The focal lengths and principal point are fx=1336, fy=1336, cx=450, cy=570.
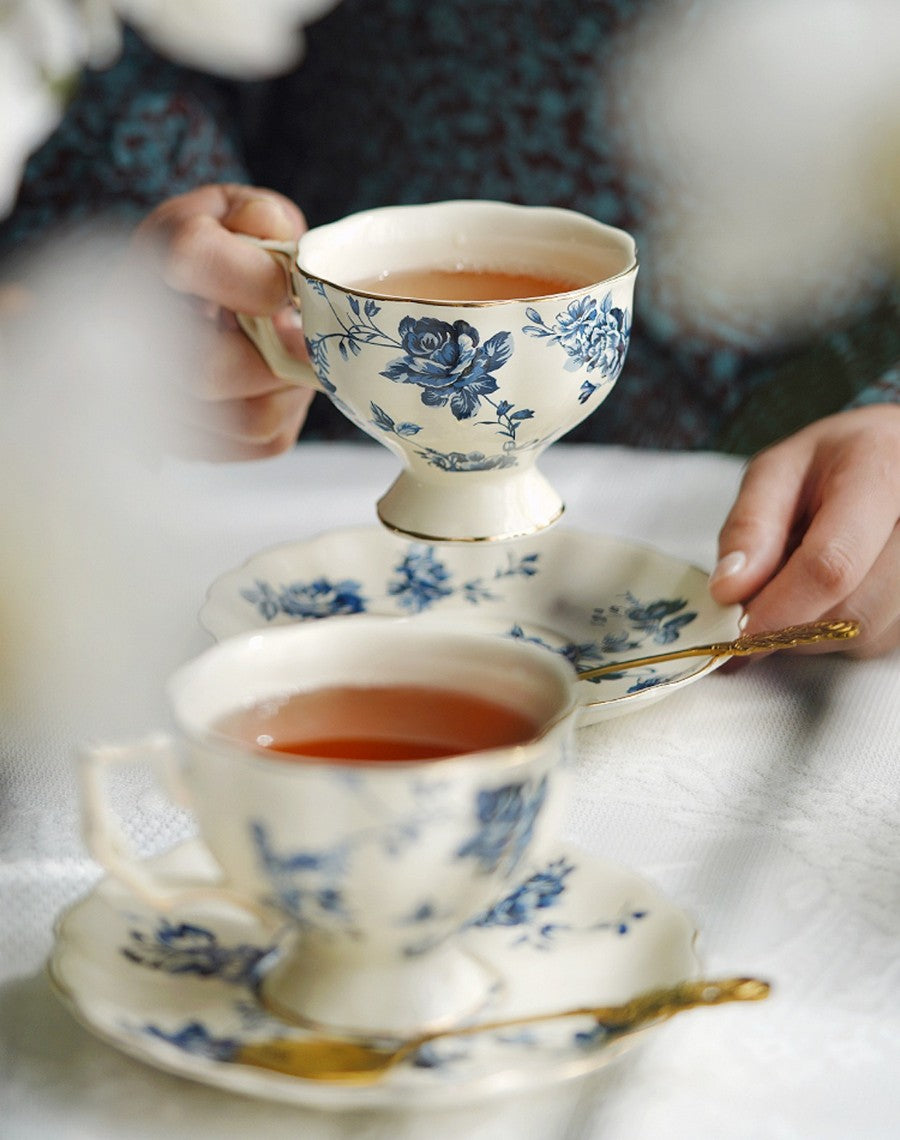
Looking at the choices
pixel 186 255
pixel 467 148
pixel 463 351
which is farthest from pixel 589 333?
pixel 467 148

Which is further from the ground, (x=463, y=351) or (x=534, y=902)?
(x=463, y=351)

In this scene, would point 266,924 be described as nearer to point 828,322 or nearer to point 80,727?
point 80,727

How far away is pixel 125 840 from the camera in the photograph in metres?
0.44

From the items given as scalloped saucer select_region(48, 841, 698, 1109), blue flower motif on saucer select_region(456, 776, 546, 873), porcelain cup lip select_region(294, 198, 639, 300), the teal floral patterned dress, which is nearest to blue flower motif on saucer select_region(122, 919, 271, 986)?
scalloped saucer select_region(48, 841, 698, 1109)

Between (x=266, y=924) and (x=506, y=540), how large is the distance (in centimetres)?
33

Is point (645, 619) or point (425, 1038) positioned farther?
point (645, 619)

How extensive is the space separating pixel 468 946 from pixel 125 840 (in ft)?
0.43

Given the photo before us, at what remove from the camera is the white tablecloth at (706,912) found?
43 centimetres

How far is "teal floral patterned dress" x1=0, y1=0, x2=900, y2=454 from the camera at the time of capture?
4.13 feet

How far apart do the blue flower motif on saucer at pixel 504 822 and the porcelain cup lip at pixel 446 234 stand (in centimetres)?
38

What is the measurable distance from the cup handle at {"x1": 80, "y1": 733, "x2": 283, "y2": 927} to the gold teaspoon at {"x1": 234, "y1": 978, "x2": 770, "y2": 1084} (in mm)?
45

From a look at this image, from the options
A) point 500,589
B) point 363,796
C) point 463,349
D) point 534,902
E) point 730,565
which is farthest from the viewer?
point 500,589

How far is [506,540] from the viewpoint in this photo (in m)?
0.77

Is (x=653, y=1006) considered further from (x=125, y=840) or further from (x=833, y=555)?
(x=833, y=555)
